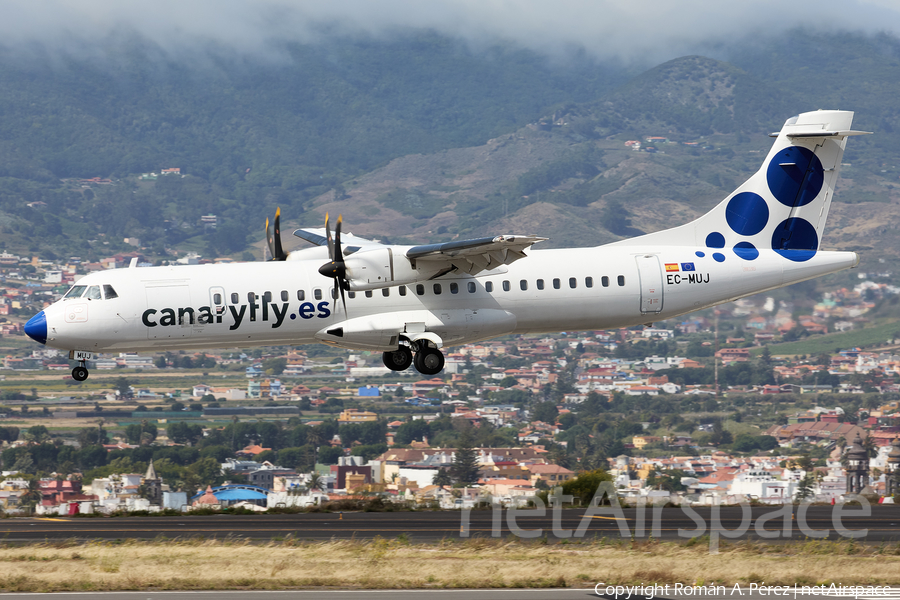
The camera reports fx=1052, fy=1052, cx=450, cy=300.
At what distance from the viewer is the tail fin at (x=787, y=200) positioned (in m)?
37.2

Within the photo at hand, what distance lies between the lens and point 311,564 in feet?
87.5

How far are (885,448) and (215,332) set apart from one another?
73371 mm

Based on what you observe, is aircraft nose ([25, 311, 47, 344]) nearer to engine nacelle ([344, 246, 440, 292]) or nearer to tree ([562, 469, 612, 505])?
engine nacelle ([344, 246, 440, 292])

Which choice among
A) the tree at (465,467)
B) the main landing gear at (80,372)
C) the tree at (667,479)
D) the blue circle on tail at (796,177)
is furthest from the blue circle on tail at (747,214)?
the tree at (465,467)

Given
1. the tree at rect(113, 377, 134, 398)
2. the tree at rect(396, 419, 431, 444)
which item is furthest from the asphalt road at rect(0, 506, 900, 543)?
the tree at rect(113, 377, 134, 398)

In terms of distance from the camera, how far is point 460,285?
33688mm

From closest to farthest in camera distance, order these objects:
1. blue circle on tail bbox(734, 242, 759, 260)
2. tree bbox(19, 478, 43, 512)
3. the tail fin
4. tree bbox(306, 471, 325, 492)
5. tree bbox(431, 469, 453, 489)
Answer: blue circle on tail bbox(734, 242, 759, 260) → the tail fin → tree bbox(19, 478, 43, 512) → tree bbox(431, 469, 453, 489) → tree bbox(306, 471, 325, 492)

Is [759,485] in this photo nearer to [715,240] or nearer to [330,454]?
[715,240]

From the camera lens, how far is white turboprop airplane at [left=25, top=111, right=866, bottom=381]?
1251 inches

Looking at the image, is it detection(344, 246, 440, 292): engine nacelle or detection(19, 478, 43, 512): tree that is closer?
detection(344, 246, 440, 292): engine nacelle

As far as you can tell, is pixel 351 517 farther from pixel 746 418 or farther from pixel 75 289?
pixel 746 418

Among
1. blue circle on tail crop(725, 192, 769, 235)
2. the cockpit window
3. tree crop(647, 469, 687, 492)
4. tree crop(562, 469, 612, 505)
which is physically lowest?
tree crop(647, 469, 687, 492)

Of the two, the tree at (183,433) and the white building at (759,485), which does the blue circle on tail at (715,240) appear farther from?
the tree at (183,433)

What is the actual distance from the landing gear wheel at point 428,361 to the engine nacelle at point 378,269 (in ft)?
8.69
